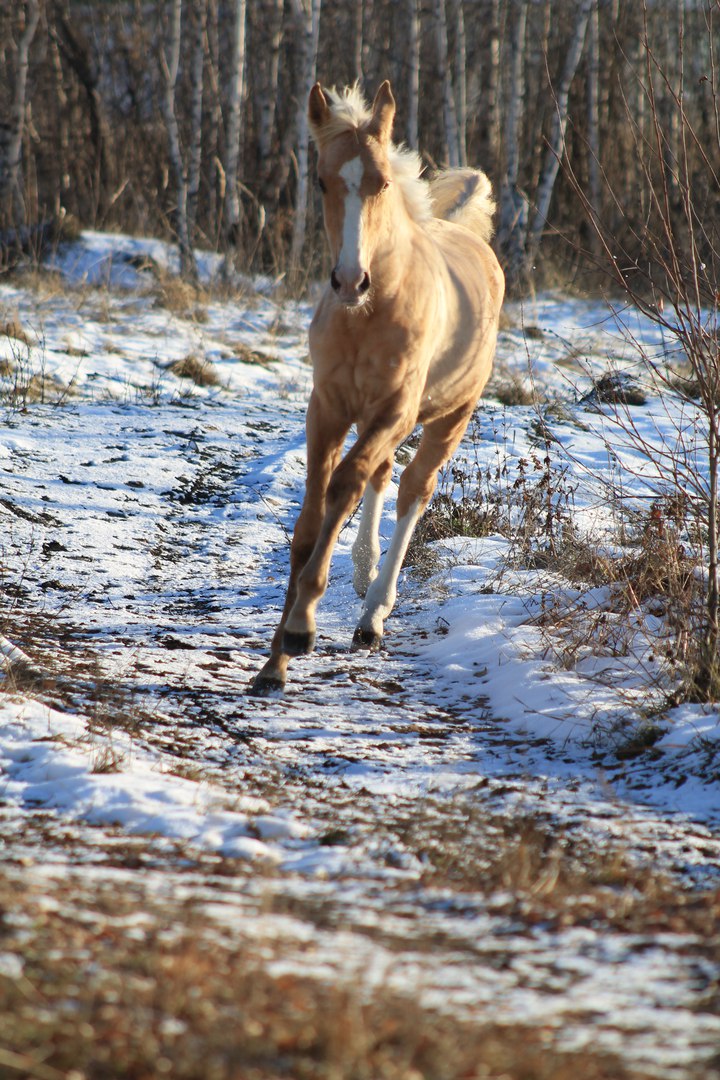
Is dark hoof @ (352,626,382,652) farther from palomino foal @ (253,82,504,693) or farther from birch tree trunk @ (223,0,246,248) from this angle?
birch tree trunk @ (223,0,246,248)

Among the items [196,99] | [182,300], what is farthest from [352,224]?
[196,99]

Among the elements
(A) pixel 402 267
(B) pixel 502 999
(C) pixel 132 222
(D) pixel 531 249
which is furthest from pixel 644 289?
(B) pixel 502 999

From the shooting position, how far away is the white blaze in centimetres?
390

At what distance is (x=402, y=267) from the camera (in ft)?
14.8

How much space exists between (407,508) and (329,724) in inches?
77.2

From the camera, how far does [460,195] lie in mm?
6582

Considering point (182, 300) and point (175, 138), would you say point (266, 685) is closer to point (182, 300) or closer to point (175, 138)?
point (182, 300)

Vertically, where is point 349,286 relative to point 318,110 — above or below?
below

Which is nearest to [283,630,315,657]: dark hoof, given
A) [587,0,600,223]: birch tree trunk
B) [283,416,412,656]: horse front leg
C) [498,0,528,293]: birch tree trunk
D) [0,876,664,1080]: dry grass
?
[283,416,412,656]: horse front leg

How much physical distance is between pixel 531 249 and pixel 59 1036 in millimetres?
13838

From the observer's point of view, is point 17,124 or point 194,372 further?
point 17,124

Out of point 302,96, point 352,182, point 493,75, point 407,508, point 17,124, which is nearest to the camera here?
point 352,182

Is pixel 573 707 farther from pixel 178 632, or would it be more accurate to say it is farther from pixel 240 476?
pixel 240 476

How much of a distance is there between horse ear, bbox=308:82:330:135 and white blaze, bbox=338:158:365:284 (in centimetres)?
26
